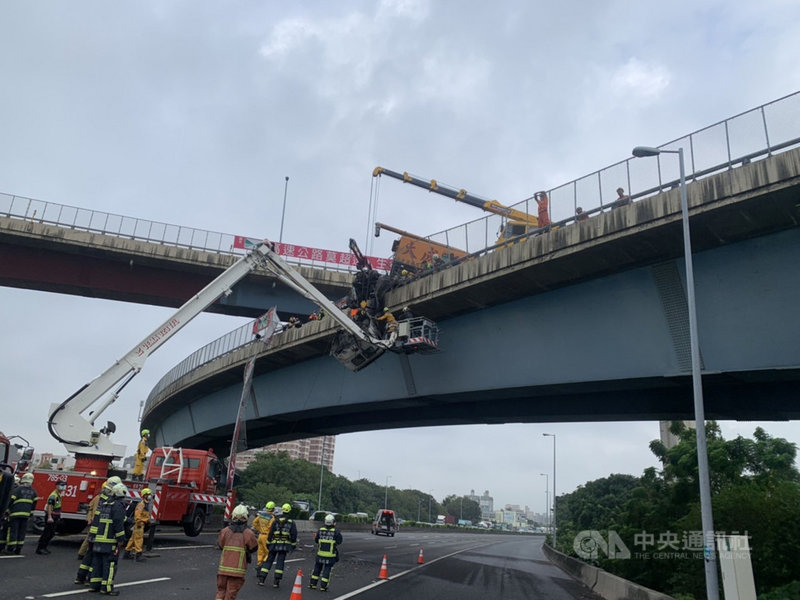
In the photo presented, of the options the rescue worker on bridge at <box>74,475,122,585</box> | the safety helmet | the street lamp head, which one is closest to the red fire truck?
the rescue worker on bridge at <box>74,475,122,585</box>

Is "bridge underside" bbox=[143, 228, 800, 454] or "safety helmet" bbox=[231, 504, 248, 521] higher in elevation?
"bridge underside" bbox=[143, 228, 800, 454]

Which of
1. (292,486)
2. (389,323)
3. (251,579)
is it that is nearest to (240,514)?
(251,579)

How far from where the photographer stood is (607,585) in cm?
1753

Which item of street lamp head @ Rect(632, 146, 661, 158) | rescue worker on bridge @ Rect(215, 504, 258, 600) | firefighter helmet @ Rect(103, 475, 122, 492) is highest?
street lamp head @ Rect(632, 146, 661, 158)

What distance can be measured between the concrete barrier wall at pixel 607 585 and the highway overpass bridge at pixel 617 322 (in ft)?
15.2

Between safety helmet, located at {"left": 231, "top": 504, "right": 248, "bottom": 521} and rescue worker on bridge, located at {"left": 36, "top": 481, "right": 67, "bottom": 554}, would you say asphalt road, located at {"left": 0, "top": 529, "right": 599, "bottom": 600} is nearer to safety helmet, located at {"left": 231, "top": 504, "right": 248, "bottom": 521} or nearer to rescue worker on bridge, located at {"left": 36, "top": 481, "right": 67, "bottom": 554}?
rescue worker on bridge, located at {"left": 36, "top": 481, "right": 67, "bottom": 554}

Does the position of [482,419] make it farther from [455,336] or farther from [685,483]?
[685,483]

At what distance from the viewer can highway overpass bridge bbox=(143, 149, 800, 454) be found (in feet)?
37.8

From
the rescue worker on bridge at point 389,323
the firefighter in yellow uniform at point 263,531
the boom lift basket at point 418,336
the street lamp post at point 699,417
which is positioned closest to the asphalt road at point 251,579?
the firefighter in yellow uniform at point 263,531

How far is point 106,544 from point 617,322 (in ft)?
37.2

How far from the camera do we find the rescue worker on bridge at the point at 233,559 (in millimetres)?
Result: 7672

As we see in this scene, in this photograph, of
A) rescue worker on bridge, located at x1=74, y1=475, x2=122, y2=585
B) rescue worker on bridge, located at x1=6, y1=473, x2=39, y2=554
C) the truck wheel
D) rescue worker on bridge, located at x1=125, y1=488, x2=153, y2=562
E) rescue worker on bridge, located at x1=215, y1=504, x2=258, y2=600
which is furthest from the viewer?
the truck wheel

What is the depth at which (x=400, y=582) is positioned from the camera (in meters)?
16.2

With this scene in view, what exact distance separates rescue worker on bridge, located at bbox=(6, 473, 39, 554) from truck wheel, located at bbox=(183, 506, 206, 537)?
7782 mm
